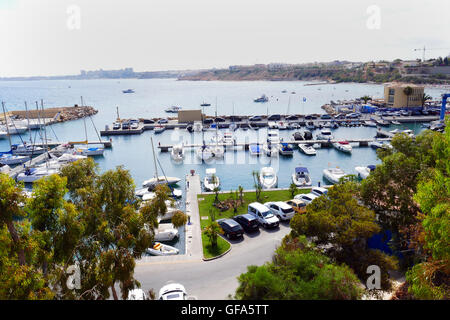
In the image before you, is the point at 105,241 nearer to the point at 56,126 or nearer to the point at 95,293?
the point at 95,293

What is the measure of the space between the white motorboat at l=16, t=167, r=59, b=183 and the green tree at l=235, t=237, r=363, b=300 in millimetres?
26524

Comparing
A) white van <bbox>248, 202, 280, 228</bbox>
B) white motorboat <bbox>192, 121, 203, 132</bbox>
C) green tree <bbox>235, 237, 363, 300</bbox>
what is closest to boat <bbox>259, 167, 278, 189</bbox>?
white van <bbox>248, 202, 280, 228</bbox>

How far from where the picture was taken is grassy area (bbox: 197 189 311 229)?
17.7 m

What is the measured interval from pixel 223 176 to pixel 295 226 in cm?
1790

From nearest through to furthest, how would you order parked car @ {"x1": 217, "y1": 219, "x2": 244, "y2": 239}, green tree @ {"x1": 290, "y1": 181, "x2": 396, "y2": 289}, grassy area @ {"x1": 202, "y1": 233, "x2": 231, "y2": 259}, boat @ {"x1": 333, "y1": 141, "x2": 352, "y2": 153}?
green tree @ {"x1": 290, "y1": 181, "x2": 396, "y2": 289} < grassy area @ {"x1": 202, "y1": 233, "x2": 231, "y2": 259} < parked car @ {"x1": 217, "y1": 219, "x2": 244, "y2": 239} < boat @ {"x1": 333, "y1": 141, "x2": 352, "y2": 153}

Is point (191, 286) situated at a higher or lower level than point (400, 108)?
lower

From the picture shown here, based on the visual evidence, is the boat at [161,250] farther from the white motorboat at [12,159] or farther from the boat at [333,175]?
the white motorboat at [12,159]

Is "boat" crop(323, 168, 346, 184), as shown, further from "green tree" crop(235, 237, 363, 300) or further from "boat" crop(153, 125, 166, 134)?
"boat" crop(153, 125, 166, 134)

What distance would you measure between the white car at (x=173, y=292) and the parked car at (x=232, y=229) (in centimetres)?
448

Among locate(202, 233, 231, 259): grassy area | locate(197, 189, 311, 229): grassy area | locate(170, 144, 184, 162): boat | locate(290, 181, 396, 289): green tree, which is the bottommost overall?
locate(202, 233, 231, 259): grassy area

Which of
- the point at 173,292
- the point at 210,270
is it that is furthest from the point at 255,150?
the point at 173,292
